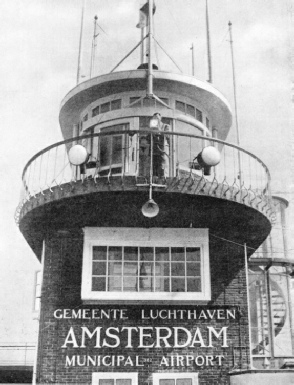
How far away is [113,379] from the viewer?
44.2 feet

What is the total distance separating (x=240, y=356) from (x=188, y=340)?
140 cm

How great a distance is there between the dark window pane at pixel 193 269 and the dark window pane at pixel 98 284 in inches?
86.2

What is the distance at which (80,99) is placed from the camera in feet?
56.6

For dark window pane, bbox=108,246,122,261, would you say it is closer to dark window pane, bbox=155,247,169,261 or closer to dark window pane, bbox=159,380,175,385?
dark window pane, bbox=155,247,169,261

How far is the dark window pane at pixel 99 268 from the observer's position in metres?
14.2

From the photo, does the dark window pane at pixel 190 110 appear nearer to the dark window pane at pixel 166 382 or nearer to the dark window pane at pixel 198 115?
the dark window pane at pixel 198 115

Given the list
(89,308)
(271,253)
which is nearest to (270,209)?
(89,308)

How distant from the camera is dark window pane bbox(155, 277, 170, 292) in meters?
14.2

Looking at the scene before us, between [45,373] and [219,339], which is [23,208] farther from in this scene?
[219,339]

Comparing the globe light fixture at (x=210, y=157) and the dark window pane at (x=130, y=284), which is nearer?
the globe light fixture at (x=210, y=157)

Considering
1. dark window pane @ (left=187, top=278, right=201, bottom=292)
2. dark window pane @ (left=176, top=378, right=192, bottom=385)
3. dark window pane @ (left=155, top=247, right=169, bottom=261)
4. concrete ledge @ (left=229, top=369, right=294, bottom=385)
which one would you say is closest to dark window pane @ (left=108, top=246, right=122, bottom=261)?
dark window pane @ (left=155, top=247, right=169, bottom=261)

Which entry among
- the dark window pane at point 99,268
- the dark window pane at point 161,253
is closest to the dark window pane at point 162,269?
the dark window pane at point 161,253

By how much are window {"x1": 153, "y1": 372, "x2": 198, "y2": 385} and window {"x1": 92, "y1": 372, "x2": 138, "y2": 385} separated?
1.77 ft

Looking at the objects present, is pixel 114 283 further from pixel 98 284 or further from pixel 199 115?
pixel 199 115
